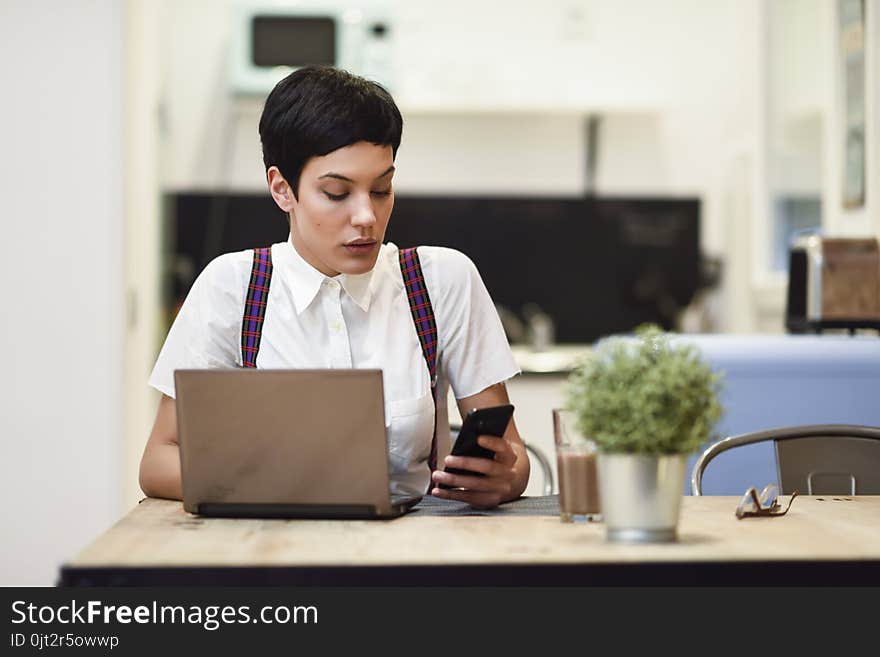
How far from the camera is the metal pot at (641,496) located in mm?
1279

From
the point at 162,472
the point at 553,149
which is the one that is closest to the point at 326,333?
the point at 162,472

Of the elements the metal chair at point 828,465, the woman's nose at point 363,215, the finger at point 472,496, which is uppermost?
the woman's nose at point 363,215

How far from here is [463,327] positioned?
1951 millimetres

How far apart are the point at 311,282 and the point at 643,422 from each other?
0.75 meters

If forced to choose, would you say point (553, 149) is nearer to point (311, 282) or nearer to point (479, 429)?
point (311, 282)

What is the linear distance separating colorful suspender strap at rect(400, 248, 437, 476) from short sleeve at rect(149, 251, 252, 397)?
254 millimetres

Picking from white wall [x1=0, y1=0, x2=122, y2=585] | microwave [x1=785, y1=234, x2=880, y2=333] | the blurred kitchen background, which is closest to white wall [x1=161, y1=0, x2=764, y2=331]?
the blurred kitchen background

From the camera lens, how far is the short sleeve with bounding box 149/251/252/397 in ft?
6.07

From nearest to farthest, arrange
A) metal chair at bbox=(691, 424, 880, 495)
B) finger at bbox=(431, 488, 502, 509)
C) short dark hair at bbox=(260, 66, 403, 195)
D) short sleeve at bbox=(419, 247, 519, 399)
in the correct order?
finger at bbox=(431, 488, 502, 509) → short dark hair at bbox=(260, 66, 403, 195) → short sleeve at bbox=(419, 247, 519, 399) → metal chair at bbox=(691, 424, 880, 495)

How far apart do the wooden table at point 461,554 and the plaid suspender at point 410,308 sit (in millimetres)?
451

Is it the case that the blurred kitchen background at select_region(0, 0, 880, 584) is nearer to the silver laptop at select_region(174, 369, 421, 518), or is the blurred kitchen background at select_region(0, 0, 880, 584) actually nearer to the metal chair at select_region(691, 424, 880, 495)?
the metal chair at select_region(691, 424, 880, 495)

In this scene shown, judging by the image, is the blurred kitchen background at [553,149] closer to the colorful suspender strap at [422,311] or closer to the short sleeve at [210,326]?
the colorful suspender strap at [422,311]

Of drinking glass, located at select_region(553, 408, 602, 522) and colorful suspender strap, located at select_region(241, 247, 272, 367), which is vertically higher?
colorful suspender strap, located at select_region(241, 247, 272, 367)

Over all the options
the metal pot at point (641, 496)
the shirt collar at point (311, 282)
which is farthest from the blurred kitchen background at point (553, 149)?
the metal pot at point (641, 496)
